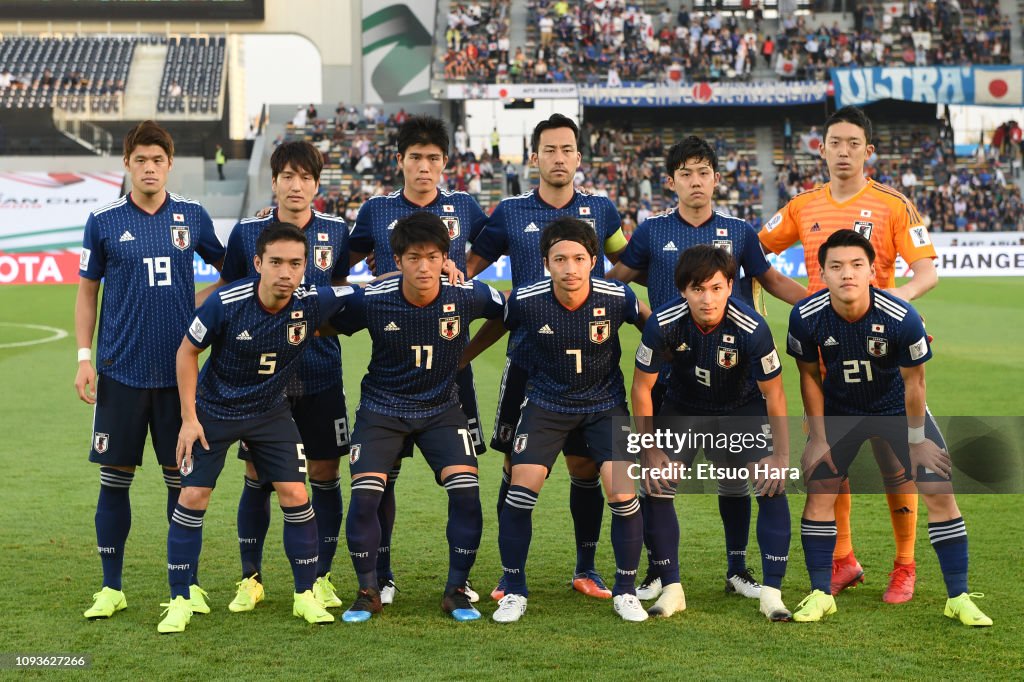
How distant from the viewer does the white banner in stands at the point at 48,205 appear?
1323 inches

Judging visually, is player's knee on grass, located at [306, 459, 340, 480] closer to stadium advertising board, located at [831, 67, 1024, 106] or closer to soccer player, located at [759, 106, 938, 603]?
soccer player, located at [759, 106, 938, 603]

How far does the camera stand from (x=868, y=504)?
24.6 feet

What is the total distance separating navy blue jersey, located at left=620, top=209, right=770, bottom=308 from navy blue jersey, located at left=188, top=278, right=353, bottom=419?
1526mm

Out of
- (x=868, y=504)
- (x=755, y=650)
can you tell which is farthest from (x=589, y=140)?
(x=755, y=650)

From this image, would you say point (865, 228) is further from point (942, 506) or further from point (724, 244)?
point (942, 506)

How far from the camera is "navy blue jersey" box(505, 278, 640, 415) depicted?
5.31m

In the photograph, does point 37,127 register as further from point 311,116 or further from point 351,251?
point 351,251

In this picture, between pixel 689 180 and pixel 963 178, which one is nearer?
pixel 689 180

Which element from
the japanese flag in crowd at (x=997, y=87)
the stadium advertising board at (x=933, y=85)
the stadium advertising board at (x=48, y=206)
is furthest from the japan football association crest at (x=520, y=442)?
the japanese flag in crowd at (x=997, y=87)

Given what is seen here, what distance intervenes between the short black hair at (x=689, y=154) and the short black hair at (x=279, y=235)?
1754 mm

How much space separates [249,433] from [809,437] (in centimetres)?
254

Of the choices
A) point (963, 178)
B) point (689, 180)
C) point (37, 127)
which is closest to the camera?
point (689, 180)

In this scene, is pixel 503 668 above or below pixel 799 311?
below

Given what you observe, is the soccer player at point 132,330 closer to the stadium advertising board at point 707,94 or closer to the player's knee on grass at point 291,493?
the player's knee on grass at point 291,493
